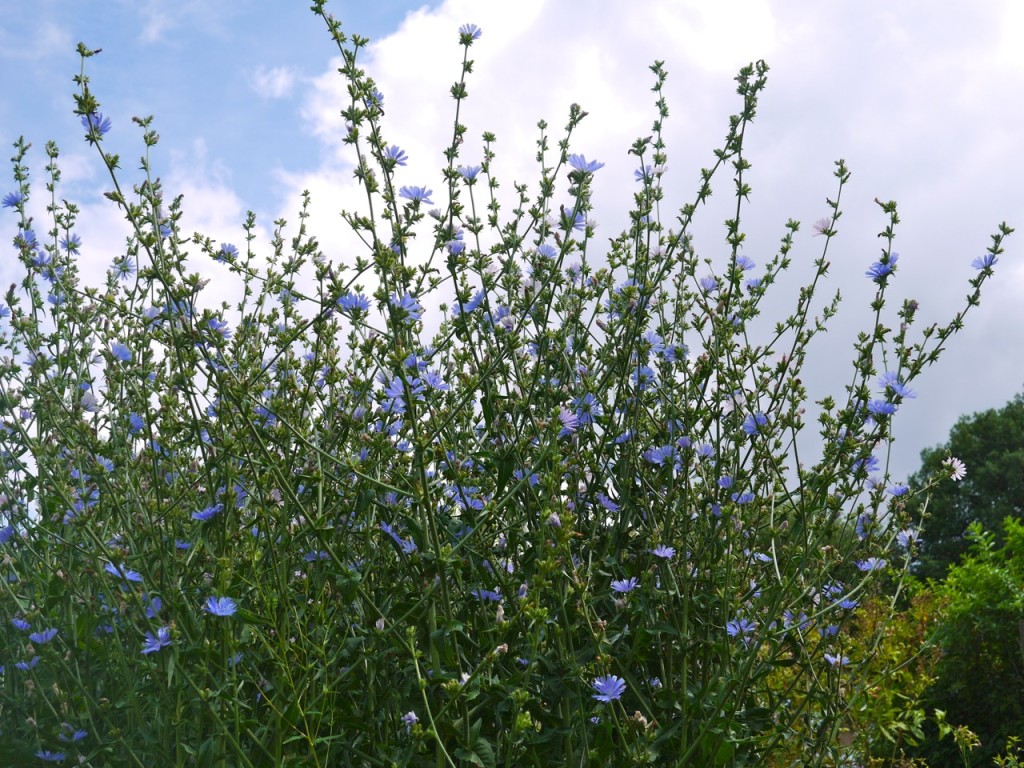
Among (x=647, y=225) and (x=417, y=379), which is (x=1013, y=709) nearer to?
(x=647, y=225)

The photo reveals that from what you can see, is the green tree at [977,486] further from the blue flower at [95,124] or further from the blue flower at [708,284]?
the blue flower at [95,124]

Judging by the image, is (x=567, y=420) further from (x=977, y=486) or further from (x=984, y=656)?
(x=977, y=486)

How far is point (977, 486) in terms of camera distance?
19.5 meters

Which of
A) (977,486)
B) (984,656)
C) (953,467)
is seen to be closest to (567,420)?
(953,467)

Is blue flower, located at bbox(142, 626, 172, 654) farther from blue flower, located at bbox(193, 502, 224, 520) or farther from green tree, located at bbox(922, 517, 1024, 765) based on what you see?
green tree, located at bbox(922, 517, 1024, 765)

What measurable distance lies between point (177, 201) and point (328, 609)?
1.81 meters

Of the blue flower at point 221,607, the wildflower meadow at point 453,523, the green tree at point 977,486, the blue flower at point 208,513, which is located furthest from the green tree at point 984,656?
the green tree at point 977,486

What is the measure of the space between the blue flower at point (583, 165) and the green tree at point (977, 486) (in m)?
16.8

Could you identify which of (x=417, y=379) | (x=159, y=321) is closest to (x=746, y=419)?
(x=417, y=379)

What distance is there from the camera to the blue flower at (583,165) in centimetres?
337

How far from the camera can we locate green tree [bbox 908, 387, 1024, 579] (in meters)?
18.8

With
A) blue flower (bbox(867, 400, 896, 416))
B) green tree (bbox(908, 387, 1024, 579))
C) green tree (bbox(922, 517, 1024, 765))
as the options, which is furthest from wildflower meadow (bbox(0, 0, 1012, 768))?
green tree (bbox(908, 387, 1024, 579))

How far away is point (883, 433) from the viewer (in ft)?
10.5

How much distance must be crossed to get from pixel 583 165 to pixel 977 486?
18538mm
